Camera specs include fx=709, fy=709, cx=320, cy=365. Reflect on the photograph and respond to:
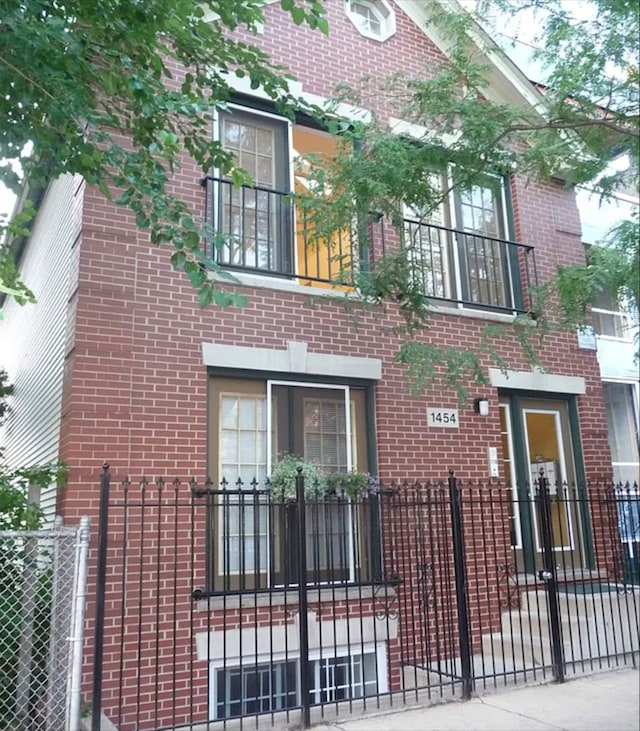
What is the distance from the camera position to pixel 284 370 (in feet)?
25.3

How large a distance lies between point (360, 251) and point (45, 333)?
4.20 metres

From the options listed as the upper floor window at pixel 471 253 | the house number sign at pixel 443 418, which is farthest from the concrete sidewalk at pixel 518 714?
the upper floor window at pixel 471 253

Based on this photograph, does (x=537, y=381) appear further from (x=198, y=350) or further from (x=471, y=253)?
(x=198, y=350)

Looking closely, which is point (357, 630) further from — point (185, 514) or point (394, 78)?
point (394, 78)

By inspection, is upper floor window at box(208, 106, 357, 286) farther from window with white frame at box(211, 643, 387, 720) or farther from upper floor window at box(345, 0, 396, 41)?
window with white frame at box(211, 643, 387, 720)

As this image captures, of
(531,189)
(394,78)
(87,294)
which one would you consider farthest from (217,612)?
(531,189)

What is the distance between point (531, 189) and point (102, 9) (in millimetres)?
6749

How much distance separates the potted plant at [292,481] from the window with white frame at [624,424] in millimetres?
6325

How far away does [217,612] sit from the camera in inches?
264

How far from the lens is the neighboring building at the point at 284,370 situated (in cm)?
677

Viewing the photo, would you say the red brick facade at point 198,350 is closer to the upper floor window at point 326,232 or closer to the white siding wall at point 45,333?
the upper floor window at point 326,232

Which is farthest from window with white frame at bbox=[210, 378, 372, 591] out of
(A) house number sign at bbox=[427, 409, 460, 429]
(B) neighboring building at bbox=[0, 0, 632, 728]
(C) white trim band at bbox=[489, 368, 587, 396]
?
(C) white trim band at bbox=[489, 368, 587, 396]

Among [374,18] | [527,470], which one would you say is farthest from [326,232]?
[374,18]

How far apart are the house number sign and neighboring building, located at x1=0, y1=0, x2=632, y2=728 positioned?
0.02 meters
